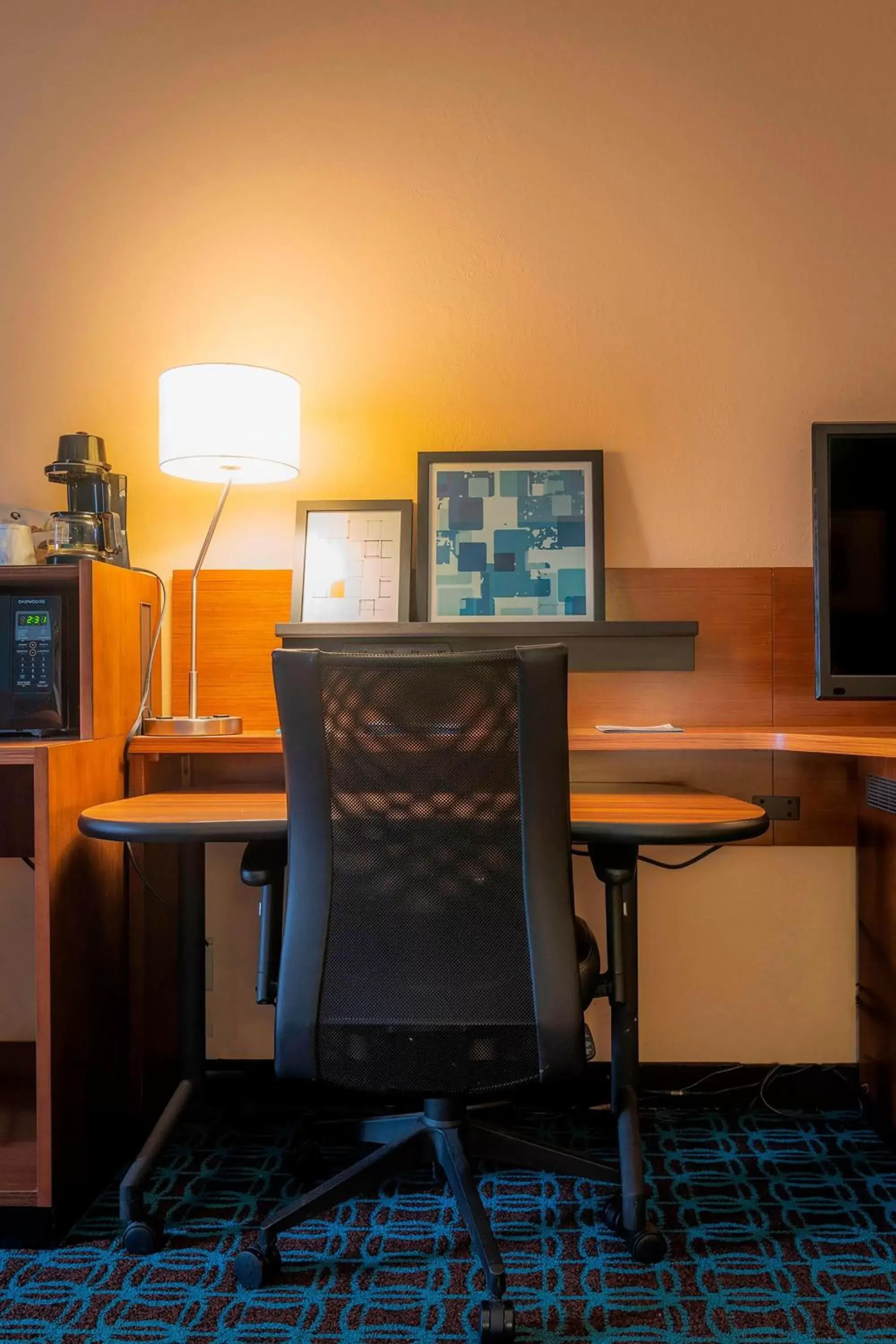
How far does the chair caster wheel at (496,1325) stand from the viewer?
1386mm

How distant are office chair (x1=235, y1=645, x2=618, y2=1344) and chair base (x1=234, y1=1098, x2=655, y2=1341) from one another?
0.48 feet

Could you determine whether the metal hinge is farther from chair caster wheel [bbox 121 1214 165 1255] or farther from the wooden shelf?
chair caster wheel [bbox 121 1214 165 1255]

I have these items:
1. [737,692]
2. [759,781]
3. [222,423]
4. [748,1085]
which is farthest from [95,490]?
[748,1085]

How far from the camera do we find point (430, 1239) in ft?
5.54

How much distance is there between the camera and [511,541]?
234cm

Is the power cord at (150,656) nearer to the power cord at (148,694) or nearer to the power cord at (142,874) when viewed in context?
the power cord at (148,694)

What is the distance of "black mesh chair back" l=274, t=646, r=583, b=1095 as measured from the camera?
139 centimetres

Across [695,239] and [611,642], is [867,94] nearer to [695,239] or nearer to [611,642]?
[695,239]

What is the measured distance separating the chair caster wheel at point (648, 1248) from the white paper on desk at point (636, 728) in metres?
Result: 0.93

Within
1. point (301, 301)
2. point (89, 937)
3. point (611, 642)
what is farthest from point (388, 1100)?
point (301, 301)

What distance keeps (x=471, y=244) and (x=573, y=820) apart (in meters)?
1.51

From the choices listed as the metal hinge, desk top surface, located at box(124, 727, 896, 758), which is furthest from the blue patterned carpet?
desk top surface, located at box(124, 727, 896, 758)

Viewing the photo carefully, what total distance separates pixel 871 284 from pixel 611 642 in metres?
1.04

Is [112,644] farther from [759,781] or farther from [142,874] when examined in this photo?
[759,781]
